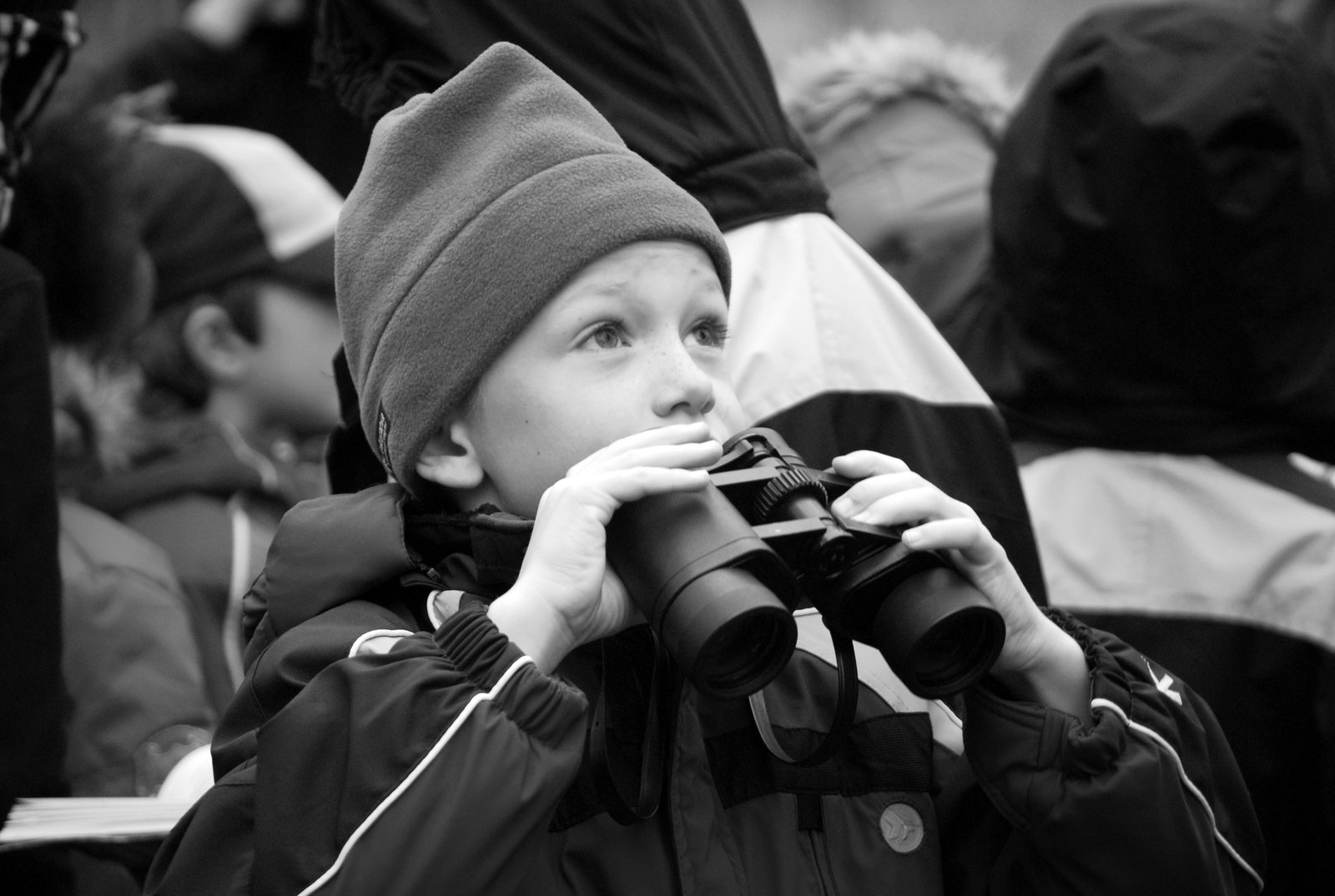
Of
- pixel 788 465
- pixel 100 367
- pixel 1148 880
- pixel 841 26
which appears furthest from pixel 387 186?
pixel 841 26

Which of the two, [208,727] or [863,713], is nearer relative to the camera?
[863,713]

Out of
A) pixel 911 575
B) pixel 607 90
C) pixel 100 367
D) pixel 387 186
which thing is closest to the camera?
pixel 911 575

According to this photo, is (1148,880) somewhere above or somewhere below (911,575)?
below

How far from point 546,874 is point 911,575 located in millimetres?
574

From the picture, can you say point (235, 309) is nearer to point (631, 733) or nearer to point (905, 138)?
point (905, 138)

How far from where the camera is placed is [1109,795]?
2.06m

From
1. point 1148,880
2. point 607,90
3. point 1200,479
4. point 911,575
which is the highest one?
point 607,90

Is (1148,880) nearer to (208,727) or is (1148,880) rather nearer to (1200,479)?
(1200,479)

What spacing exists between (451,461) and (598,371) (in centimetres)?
28

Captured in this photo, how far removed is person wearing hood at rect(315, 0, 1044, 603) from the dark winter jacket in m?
0.36

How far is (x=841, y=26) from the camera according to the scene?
1071 centimetres

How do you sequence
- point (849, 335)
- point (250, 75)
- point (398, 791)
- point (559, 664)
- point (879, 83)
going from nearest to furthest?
point (398, 791) → point (559, 664) → point (849, 335) → point (879, 83) → point (250, 75)

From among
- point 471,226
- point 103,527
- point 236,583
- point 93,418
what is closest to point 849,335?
point 471,226

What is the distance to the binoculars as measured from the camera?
185 cm
